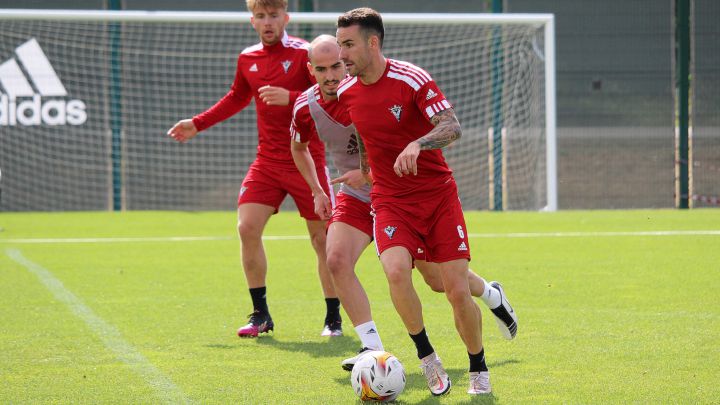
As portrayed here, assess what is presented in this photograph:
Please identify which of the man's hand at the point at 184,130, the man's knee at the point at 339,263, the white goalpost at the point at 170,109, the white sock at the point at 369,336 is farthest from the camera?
the white goalpost at the point at 170,109

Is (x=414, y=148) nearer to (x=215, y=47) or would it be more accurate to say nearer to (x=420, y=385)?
(x=420, y=385)

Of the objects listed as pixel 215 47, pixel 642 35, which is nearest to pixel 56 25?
pixel 215 47

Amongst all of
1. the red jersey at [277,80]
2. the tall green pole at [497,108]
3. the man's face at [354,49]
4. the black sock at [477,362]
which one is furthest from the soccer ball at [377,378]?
the tall green pole at [497,108]

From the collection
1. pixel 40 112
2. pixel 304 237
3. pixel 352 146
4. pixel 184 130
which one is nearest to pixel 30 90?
pixel 40 112

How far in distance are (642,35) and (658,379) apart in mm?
14709

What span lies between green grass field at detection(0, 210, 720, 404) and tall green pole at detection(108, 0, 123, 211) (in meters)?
4.92

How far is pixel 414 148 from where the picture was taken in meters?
4.82

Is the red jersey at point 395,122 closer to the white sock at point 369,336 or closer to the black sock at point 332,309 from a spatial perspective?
the white sock at point 369,336

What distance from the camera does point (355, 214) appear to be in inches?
232

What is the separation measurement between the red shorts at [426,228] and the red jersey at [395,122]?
0.07 meters

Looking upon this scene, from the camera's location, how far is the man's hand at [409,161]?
15.6 ft

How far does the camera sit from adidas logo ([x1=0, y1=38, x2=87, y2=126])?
17859mm

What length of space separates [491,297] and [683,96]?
1390cm

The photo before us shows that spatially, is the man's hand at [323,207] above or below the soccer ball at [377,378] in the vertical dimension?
above
